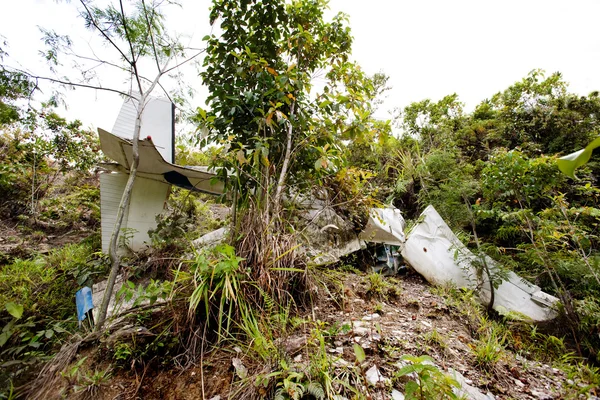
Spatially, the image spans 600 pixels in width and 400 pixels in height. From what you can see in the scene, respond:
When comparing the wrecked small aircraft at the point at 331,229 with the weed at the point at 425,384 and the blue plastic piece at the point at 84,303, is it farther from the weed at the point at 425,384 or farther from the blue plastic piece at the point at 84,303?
the weed at the point at 425,384

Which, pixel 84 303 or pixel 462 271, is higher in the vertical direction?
pixel 462 271

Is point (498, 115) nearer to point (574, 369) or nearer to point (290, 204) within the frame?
point (574, 369)

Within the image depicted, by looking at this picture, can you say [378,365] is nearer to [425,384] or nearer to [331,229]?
[425,384]

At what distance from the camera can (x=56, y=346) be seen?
1.84 meters

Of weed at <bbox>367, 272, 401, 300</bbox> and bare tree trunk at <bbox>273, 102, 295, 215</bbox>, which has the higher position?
bare tree trunk at <bbox>273, 102, 295, 215</bbox>

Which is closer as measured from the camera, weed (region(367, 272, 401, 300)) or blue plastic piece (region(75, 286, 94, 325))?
blue plastic piece (region(75, 286, 94, 325))

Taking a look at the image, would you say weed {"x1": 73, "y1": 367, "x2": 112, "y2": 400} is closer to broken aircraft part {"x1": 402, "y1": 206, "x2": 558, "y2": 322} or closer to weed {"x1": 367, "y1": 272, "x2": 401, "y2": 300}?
weed {"x1": 367, "y1": 272, "x2": 401, "y2": 300}

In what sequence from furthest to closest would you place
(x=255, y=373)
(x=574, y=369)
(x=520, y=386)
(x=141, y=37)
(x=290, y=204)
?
(x=290, y=204) → (x=141, y=37) → (x=574, y=369) → (x=520, y=386) → (x=255, y=373)

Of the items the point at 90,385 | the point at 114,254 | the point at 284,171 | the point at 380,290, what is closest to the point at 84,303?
the point at 114,254

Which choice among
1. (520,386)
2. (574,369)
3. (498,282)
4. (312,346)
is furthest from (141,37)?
(574,369)

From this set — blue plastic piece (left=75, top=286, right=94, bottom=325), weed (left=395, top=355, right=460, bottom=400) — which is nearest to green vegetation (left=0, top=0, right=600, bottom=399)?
weed (left=395, top=355, right=460, bottom=400)

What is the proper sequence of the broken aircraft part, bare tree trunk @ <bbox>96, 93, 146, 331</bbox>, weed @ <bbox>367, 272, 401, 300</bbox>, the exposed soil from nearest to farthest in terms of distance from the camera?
the exposed soil < bare tree trunk @ <bbox>96, 93, 146, 331</bbox> < weed @ <bbox>367, 272, 401, 300</bbox> < the broken aircraft part

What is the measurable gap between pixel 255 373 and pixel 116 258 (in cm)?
145

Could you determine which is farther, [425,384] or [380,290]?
[380,290]
